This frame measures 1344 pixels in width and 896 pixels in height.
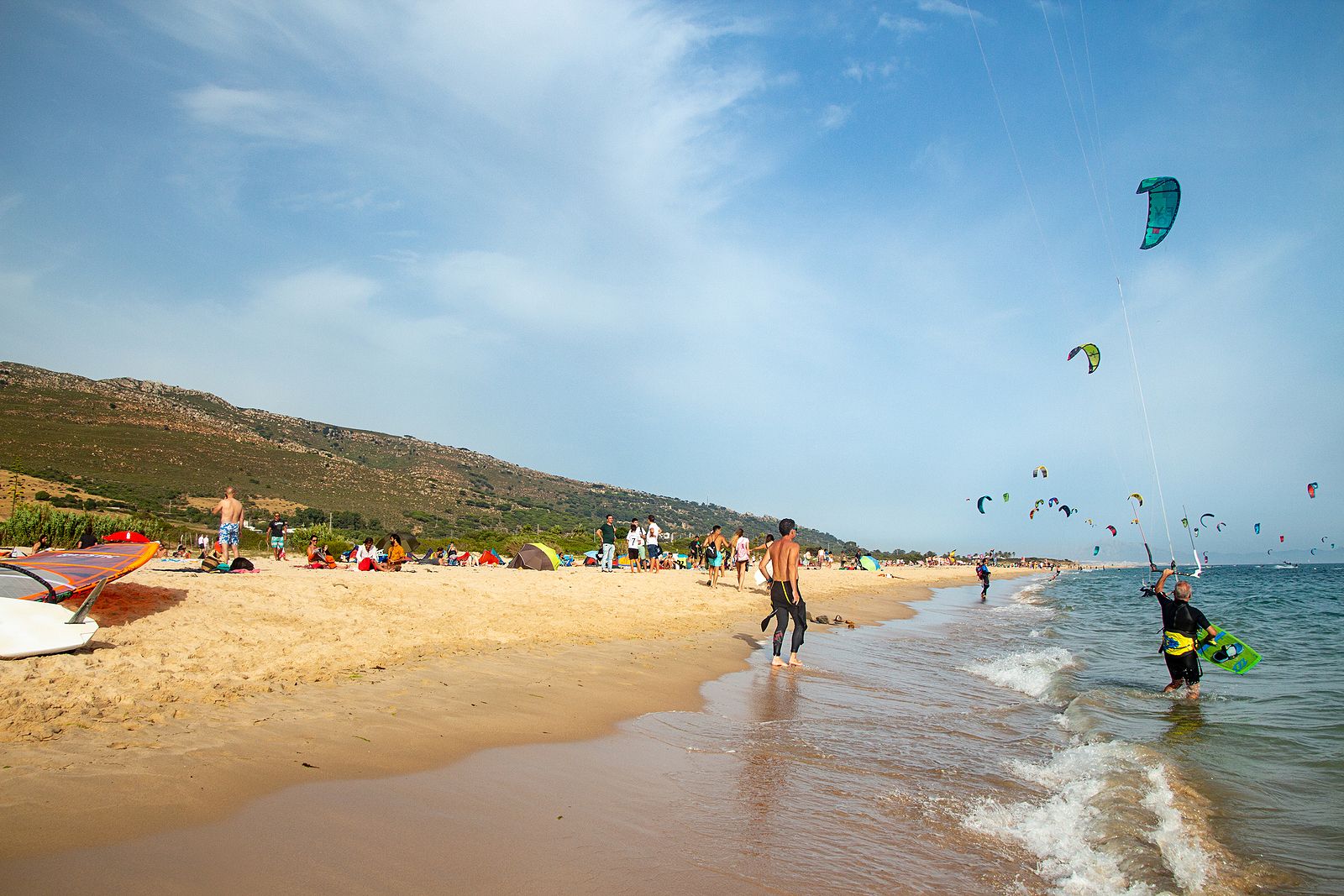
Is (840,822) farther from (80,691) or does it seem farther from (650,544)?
(650,544)

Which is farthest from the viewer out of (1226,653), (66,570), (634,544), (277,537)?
(634,544)

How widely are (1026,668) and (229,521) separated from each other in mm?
15158

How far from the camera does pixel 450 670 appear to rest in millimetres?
7707

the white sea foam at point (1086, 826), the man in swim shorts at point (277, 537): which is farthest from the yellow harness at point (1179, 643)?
the man in swim shorts at point (277, 537)

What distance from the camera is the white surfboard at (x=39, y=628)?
19.0ft

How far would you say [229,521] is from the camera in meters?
14.0

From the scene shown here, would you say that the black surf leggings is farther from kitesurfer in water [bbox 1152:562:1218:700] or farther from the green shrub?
the green shrub

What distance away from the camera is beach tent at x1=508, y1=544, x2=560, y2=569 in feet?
70.6

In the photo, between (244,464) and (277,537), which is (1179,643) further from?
(244,464)

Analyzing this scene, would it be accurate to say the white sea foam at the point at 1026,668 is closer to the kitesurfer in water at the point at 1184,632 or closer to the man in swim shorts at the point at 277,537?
the kitesurfer in water at the point at 1184,632

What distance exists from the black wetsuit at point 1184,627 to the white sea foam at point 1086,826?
3789 millimetres

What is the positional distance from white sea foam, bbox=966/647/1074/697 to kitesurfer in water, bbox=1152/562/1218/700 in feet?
5.67

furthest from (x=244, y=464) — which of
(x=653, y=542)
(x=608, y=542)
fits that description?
(x=653, y=542)

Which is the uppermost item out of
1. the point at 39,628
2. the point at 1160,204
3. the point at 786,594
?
the point at 1160,204
